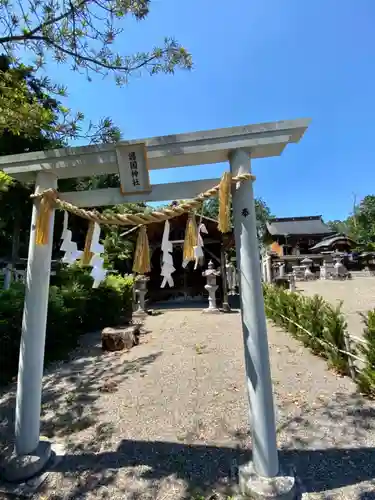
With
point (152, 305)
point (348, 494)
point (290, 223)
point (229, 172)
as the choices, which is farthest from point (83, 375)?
point (290, 223)

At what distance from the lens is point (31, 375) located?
2650mm

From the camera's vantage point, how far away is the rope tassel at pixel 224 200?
7.79 ft

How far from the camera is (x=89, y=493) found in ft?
8.30

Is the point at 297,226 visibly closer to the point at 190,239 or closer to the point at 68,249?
the point at 190,239

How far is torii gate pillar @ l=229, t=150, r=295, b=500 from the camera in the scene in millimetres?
2242

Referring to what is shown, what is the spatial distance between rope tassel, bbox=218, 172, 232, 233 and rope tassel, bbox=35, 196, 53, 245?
1624 mm

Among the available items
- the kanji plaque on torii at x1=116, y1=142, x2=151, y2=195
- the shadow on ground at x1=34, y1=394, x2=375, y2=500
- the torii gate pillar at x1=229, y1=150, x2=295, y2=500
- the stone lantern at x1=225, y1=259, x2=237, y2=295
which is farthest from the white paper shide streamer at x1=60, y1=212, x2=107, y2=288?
the stone lantern at x1=225, y1=259, x2=237, y2=295

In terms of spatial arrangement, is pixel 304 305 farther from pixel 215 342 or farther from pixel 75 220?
pixel 75 220

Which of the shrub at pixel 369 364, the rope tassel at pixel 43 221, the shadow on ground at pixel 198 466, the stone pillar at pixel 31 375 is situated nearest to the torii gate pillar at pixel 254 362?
the shadow on ground at pixel 198 466

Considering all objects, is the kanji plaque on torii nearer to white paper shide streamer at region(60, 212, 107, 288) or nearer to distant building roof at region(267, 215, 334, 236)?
white paper shide streamer at region(60, 212, 107, 288)

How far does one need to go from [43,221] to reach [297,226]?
36.4 metres

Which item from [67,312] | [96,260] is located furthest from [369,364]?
[67,312]

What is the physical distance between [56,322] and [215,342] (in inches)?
147

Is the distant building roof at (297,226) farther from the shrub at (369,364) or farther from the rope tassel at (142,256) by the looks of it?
the rope tassel at (142,256)
